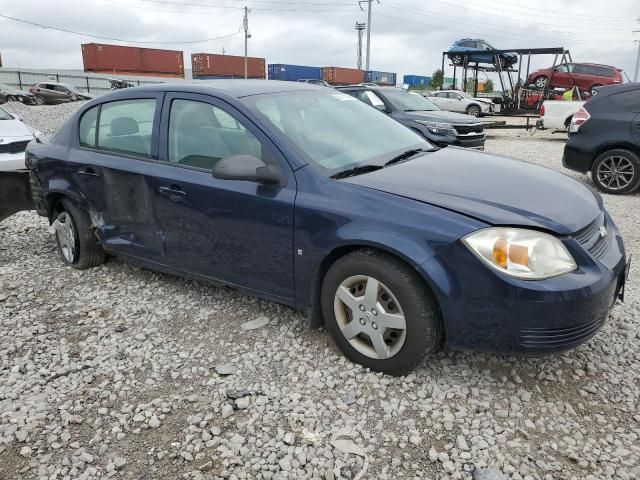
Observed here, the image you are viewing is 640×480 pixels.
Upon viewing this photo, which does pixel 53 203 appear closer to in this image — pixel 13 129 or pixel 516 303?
pixel 13 129

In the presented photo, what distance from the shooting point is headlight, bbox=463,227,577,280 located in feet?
7.93

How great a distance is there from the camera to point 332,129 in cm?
338

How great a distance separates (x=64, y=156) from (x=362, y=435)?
132 inches

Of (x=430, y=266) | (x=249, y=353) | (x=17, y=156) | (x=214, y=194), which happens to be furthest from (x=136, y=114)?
(x=17, y=156)

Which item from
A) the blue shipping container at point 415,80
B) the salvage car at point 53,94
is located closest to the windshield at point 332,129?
the salvage car at point 53,94

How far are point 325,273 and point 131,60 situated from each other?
5209 cm

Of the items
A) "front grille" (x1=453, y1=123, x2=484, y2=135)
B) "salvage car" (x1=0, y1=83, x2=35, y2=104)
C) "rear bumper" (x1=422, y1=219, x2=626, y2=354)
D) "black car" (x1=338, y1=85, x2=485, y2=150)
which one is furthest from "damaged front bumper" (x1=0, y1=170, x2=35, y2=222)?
"salvage car" (x1=0, y1=83, x2=35, y2=104)

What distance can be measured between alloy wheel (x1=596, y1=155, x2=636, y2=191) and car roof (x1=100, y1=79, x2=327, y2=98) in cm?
549

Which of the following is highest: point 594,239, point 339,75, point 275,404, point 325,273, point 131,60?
point 131,60

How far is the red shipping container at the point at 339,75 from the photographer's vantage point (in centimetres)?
5675

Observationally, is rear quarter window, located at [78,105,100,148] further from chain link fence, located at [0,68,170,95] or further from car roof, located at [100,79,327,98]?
chain link fence, located at [0,68,170,95]

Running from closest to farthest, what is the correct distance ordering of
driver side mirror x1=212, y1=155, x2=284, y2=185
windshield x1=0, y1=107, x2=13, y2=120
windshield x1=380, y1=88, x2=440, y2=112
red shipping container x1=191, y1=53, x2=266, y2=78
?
driver side mirror x1=212, y1=155, x2=284, y2=185 < windshield x1=0, y1=107, x2=13, y2=120 < windshield x1=380, y1=88, x2=440, y2=112 < red shipping container x1=191, y1=53, x2=266, y2=78

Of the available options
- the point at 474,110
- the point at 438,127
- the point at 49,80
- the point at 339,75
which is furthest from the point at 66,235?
the point at 339,75

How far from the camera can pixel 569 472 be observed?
2.22 meters
